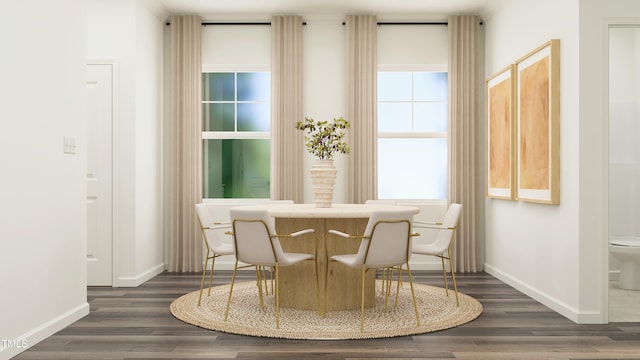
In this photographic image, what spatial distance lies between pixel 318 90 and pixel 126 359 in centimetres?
412

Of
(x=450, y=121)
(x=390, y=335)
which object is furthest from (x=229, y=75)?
(x=390, y=335)

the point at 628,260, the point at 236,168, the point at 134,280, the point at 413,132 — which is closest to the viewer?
the point at 628,260

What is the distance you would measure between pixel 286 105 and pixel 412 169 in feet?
5.88

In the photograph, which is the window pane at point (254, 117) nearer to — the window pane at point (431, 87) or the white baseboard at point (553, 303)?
the window pane at point (431, 87)

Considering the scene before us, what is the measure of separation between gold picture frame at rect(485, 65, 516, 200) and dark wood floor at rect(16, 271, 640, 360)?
1.52 m

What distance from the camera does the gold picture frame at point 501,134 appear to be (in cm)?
521

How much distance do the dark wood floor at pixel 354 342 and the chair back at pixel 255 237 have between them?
56cm

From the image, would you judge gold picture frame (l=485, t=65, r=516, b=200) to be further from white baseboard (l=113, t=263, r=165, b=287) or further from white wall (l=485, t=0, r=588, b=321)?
white baseboard (l=113, t=263, r=165, b=287)

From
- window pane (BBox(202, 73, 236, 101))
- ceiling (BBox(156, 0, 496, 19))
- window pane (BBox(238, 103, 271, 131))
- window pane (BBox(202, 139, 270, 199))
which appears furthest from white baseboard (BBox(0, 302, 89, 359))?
ceiling (BBox(156, 0, 496, 19))

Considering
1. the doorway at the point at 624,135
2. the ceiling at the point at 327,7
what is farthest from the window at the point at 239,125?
the doorway at the point at 624,135

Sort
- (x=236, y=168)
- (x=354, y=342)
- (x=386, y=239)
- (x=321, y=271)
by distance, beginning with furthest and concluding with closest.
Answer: (x=236, y=168) < (x=321, y=271) < (x=386, y=239) < (x=354, y=342)

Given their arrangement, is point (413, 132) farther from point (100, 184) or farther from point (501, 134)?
point (100, 184)

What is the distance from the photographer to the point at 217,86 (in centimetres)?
660

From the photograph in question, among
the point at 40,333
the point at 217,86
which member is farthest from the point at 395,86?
the point at 40,333
